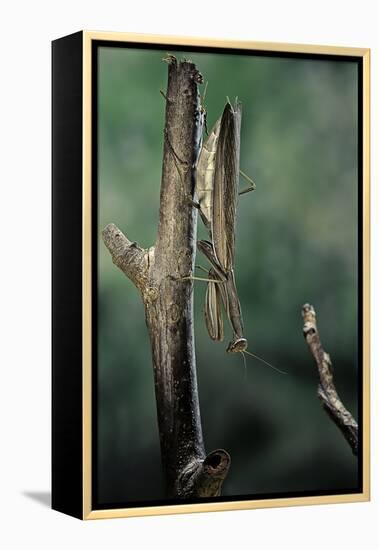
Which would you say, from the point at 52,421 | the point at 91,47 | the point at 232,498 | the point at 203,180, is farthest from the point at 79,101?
the point at 232,498

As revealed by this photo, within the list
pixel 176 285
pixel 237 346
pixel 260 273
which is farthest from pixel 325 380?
pixel 176 285

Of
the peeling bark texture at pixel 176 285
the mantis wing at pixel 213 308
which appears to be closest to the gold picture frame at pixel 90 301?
the peeling bark texture at pixel 176 285

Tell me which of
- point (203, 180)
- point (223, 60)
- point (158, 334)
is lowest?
point (158, 334)

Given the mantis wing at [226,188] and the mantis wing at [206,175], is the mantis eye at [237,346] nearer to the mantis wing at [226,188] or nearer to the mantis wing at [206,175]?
the mantis wing at [226,188]

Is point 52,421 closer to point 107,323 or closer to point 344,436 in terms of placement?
point 107,323

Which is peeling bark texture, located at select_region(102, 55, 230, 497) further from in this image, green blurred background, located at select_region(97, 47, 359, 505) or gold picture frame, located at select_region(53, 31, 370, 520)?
gold picture frame, located at select_region(53, 31, 370, 520)

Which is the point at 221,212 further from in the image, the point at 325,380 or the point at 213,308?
the point at 325,380
